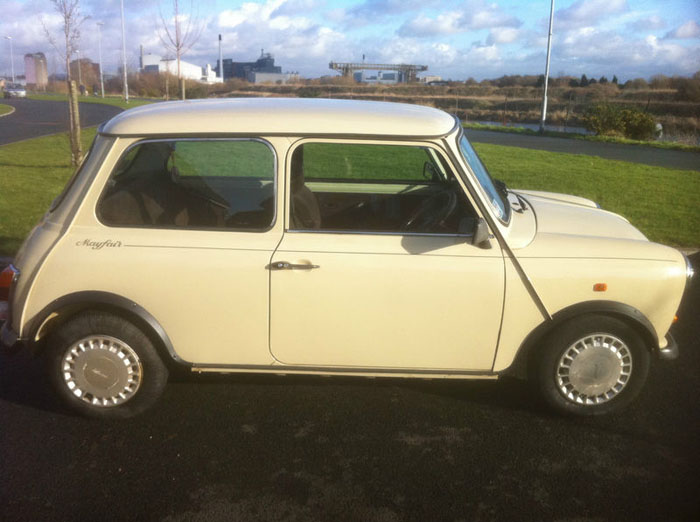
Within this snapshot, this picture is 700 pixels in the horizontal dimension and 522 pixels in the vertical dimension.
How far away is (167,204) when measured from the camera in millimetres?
3908

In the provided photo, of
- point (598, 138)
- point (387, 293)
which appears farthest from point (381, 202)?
point (598, 138)

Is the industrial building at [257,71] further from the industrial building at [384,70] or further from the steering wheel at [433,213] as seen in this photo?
the steering wheel at [433,213]

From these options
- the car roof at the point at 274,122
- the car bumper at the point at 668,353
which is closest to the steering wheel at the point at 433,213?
the car roof at the point at 274,122

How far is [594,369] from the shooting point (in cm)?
382

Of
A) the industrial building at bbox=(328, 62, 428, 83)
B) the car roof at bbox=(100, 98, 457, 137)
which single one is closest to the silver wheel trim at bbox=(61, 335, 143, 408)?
the car roof at bbox=(100, 98, 457, 137)

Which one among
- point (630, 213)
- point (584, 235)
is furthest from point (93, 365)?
point (630, 213)

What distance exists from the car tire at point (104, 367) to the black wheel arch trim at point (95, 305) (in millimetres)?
89

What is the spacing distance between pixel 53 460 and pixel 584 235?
327 cm

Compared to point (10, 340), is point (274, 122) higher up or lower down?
higher up

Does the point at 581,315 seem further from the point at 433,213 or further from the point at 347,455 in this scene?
the point at 347,455

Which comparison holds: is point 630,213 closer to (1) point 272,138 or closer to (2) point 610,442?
(2) point 610,442

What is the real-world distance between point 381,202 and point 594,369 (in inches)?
70.0

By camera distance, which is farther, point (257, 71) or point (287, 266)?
point (257, 71)

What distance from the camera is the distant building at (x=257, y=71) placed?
80312 millimetres
